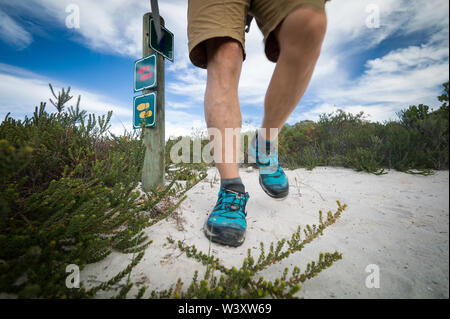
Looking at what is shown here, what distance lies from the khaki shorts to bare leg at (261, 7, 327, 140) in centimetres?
6

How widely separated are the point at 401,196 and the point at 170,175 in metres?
2.53

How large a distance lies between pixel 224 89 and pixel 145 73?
1168 mm

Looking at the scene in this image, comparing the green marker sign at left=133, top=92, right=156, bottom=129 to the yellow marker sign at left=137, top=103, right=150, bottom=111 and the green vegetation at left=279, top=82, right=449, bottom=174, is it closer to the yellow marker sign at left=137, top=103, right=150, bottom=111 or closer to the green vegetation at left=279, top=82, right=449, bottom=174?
the yellow marker sign at left=137, top=103, right=150, bottom=111

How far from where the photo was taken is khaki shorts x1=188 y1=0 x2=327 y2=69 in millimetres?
1269

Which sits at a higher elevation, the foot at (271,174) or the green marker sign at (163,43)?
the green marker sign at (163,43)

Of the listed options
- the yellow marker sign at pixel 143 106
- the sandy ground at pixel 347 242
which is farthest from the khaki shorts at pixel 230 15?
the sandy ground at pixel 347 242

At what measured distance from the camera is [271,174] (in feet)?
5.62

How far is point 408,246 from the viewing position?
3.36 feet

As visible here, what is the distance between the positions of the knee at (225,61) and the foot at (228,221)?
0.75m

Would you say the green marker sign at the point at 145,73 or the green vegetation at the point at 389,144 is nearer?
the green marker sign at the point at 145,73

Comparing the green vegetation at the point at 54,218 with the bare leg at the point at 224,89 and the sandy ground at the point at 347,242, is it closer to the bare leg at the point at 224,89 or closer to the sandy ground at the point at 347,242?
the sandy ground at the point at 347,242

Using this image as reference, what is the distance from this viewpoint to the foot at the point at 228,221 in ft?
3.89
